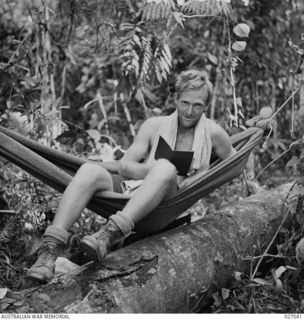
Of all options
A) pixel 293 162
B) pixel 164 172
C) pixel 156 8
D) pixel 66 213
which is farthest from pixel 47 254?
pixel 156 8

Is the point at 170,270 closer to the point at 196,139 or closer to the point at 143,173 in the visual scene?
the point at 143,173

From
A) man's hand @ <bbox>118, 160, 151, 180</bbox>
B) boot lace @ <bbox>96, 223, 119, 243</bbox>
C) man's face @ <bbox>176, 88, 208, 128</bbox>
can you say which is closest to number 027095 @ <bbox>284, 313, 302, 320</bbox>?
boot lace @ <bbox>96, 223, 119, 243</bbox>

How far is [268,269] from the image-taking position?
329 centimetres

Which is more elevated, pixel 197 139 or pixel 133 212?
pixel 197 139

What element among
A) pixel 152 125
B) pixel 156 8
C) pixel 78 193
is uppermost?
pixel 156 8

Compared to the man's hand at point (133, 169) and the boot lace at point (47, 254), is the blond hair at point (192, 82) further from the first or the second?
the boot lace at point (47, 254)

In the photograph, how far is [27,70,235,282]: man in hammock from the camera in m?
2.32

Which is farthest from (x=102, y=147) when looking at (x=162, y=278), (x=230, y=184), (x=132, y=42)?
(x=162, y=278)

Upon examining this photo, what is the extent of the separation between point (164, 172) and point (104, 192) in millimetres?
304

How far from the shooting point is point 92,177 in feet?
8.22

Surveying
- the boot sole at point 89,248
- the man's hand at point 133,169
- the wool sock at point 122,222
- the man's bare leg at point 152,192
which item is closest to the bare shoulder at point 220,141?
the man's hand at point 133,169

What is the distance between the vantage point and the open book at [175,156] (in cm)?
283

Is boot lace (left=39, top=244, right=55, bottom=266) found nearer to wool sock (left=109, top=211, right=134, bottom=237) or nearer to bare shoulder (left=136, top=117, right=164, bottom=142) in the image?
wool sock (left=109, top=211, right=134, bottom=237)

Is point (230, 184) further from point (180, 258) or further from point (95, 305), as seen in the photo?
point (95, 305)
